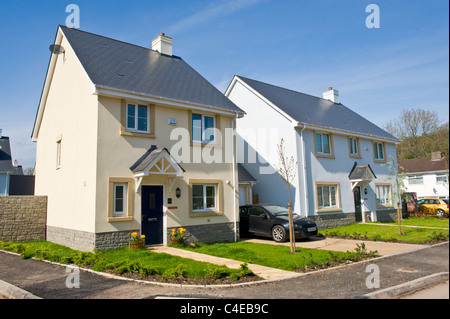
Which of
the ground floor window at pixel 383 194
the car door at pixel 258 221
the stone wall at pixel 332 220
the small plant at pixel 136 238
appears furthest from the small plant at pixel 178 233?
the ground floor window at pixel 383 194

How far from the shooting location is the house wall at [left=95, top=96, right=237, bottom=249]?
11406 mm

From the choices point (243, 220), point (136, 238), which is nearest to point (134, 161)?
point (136, 238)

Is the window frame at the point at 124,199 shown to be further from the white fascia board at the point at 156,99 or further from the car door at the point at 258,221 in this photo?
the car door at the point at 258,221

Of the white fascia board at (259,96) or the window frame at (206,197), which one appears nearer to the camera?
the window frame at (206,197)

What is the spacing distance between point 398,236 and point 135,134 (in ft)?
39.3

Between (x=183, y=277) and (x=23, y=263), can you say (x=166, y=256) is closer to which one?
(x=183, y=277)

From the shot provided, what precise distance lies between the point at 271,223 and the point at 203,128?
17.0 feet

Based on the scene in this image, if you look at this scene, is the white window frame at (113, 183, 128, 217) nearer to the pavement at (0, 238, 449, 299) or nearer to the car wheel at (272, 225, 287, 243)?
the pavement at (0, 238, 449, 299)

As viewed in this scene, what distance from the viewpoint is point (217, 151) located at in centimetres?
1471

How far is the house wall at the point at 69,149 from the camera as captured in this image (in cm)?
1179

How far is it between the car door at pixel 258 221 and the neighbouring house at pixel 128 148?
1025 mm

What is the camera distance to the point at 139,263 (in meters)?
8.62

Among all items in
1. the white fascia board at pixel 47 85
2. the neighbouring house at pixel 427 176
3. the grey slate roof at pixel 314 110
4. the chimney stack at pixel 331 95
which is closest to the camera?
the white fascia board at pixel 47 85

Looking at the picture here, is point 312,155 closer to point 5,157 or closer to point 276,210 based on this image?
point 276,210
